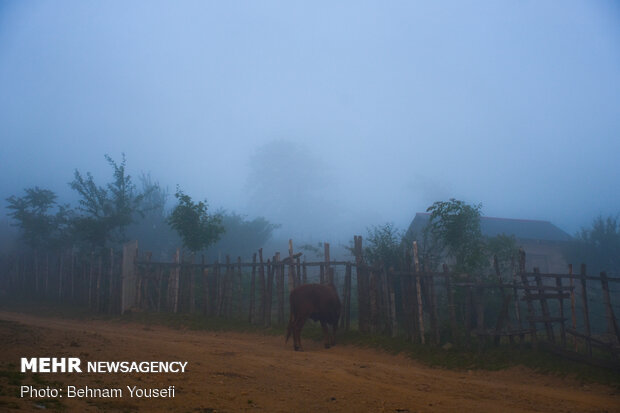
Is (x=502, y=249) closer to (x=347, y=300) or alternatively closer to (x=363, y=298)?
(x=363, y=298)

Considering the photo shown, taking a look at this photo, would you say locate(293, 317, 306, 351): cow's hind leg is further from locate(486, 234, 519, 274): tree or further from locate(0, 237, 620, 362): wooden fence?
locate(486, 234, 519, 274): tree

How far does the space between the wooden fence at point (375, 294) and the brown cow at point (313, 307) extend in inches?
39.2

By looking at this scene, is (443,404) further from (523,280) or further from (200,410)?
(523,280)

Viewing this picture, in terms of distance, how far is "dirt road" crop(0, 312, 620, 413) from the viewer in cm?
493

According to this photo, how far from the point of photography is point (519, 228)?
32.2 metres

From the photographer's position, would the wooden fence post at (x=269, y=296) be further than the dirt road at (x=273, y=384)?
Yes

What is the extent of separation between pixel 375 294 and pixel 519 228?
25.0 m

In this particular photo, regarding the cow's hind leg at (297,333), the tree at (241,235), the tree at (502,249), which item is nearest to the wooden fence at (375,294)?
the tree at (502,249)

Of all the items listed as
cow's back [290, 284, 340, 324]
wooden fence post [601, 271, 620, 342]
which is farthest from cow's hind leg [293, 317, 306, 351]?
wooden fence post [601, 271, 620, 342]

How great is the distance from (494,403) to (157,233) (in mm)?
34148

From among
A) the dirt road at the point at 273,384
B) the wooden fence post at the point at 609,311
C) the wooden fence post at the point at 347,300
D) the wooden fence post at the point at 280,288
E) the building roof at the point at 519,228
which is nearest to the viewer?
the dirt road at the point at 273,384

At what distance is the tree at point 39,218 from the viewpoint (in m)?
24.2


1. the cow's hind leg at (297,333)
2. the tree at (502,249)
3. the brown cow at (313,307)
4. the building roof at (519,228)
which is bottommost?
the cow's hind leg at (297,333)

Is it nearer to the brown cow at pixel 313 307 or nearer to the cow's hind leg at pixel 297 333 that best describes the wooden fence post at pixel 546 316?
the brown cow at pixel 313 307
